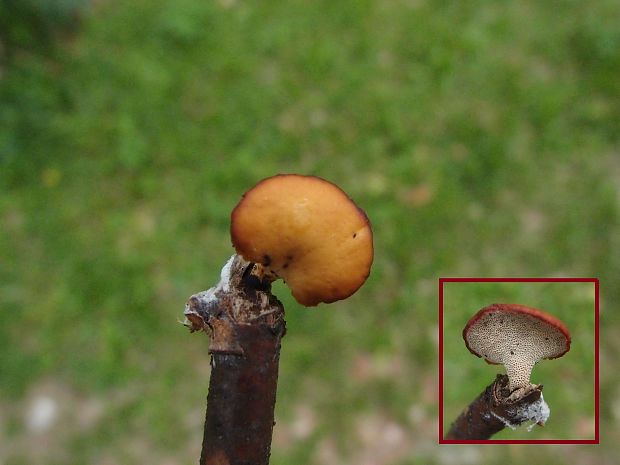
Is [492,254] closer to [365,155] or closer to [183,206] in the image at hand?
[365,155]

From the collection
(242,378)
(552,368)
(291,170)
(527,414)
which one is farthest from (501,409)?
(291,170)

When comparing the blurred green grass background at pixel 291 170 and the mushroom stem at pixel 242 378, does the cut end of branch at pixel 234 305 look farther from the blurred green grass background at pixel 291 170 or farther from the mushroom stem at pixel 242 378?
the blurred green grass background at pixel 291 170

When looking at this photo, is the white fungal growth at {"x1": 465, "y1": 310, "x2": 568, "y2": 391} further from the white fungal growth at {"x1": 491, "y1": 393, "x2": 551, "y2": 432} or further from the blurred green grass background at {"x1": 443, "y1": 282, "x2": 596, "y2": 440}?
the blurred green grass background at {"x1": 443, "y1": 282, "x2": 596, "y2": 440}

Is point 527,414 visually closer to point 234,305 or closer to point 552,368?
point 234,305

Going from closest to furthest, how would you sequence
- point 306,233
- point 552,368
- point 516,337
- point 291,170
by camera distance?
point 306,233
point 516,337
point 552,368
point 291,170

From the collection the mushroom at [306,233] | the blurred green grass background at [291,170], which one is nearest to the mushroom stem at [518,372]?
the mushroom at [306,233]

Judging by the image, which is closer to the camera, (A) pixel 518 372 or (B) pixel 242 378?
(B) pixel 242 378
